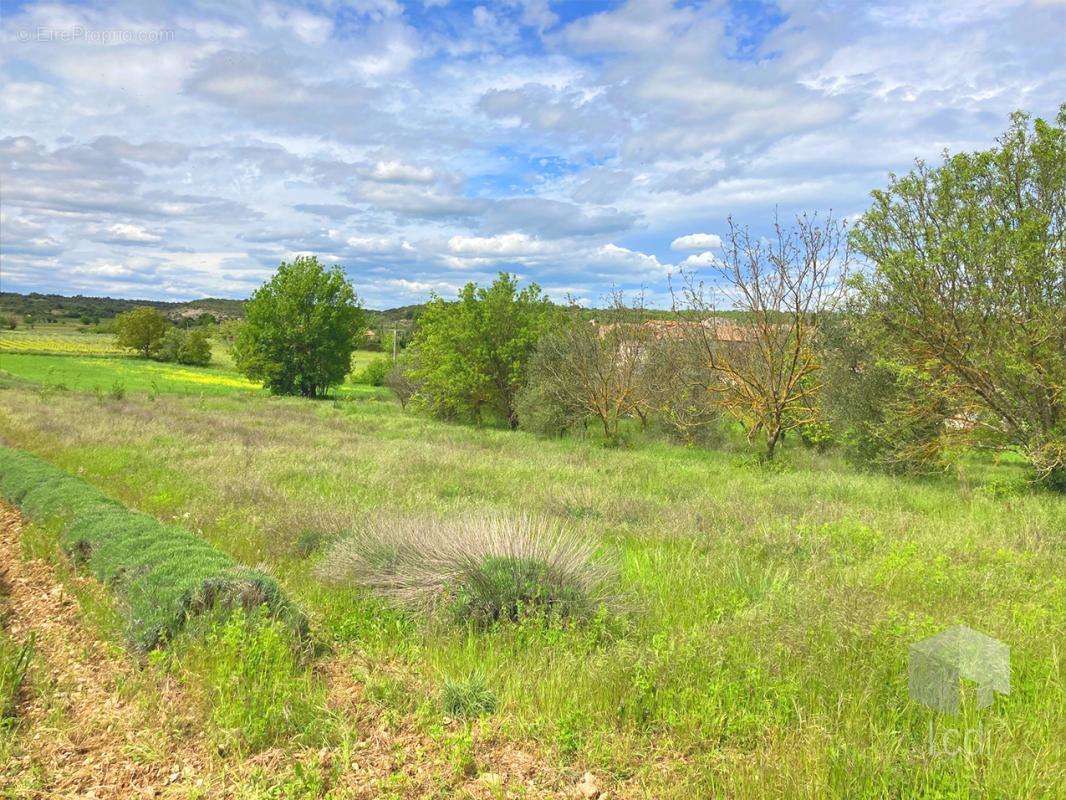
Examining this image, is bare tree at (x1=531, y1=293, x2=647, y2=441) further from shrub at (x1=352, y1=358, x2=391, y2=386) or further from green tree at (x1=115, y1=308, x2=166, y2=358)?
green tree at (x1=115, y1=308, x2=166, y2=358)

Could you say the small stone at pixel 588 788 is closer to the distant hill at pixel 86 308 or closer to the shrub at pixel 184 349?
the shrub at pixel 184 349

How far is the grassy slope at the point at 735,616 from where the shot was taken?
344cm

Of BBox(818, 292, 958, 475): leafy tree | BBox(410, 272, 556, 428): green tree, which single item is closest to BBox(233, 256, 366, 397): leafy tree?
BBox(410, 272, 556, 428): green tree

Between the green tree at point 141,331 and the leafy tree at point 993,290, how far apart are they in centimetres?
7911

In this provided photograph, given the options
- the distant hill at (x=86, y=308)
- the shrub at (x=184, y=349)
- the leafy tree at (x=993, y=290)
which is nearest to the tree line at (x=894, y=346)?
the leafy tree at (x=993, y=290)

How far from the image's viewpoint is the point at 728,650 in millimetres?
4461

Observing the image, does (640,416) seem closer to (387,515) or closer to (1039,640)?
(387,515)

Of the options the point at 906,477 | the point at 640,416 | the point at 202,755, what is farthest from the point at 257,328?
the point at 202,755

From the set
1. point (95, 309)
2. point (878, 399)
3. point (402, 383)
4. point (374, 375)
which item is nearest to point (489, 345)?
point (402, 383)

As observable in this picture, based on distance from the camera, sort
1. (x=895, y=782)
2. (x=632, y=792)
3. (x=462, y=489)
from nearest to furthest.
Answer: (x=895, y=782), (x=632, y=792), (x=462, y=489)

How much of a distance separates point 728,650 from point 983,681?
1.61 metres

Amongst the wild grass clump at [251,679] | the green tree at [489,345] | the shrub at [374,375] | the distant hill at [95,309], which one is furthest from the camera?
the distant hill at [95,309]

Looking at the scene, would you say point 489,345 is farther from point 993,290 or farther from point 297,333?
point 297,333

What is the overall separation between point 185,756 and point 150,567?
292cm
